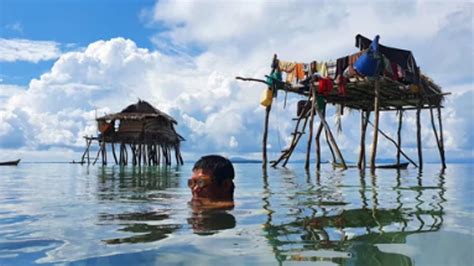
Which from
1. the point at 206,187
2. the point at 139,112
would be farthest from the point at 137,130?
the point at 206,187

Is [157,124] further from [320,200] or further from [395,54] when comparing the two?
[320,200]

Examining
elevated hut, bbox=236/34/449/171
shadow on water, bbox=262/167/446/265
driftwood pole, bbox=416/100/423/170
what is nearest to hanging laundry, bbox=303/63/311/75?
elevated hut, bbox=236/34/449/171

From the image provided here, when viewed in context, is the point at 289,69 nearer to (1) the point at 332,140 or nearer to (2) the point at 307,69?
(2) the point at 307,69

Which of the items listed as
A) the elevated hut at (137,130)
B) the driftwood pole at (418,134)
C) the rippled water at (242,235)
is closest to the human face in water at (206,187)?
the rippled water at (242,235)

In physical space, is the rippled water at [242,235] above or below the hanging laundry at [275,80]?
below

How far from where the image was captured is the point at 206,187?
227 inches

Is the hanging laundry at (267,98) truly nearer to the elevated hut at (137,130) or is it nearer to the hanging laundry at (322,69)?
the hanging laundry at (322,69)

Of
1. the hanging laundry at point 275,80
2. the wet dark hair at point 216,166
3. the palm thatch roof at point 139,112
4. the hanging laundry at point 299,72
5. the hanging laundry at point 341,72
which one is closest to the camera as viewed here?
the wet dark hair at point 216,166

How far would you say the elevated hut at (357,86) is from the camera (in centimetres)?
1847

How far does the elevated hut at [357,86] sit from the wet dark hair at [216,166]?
44.3ft

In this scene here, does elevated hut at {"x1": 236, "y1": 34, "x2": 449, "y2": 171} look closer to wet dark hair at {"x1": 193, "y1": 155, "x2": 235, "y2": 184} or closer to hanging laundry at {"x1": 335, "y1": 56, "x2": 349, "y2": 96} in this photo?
hanging laundry at {"x1": 335, "y1": 56, "x2": 349, "y2": 96}

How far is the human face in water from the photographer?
5688 millimetres

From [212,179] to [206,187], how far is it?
0.46ft

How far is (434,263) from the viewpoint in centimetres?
300
